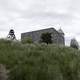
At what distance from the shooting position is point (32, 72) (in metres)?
11.0

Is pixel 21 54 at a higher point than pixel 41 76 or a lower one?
higher

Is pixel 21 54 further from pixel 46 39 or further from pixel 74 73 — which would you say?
pixel 46 39

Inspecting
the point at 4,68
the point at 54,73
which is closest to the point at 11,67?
the point at 4,68

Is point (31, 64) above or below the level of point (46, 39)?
below

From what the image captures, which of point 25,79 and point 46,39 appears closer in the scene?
point 25,79

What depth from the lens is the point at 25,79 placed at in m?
10.4

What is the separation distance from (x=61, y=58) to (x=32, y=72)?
462 cm

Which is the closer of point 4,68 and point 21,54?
point 4,68

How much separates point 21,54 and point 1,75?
3912 millimetres

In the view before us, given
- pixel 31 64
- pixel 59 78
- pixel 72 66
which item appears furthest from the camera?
pixel 72 66

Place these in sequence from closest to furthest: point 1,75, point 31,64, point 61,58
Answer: point 1,75, point 31,64, point 61,58

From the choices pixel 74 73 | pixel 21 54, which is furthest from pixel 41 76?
pixel 21 54

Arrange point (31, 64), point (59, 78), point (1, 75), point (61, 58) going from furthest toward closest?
point (61, 58)
point (31, 64)
point (59, 78)
point (1, 75)

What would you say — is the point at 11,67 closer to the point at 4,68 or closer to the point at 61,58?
the point at 4,68
